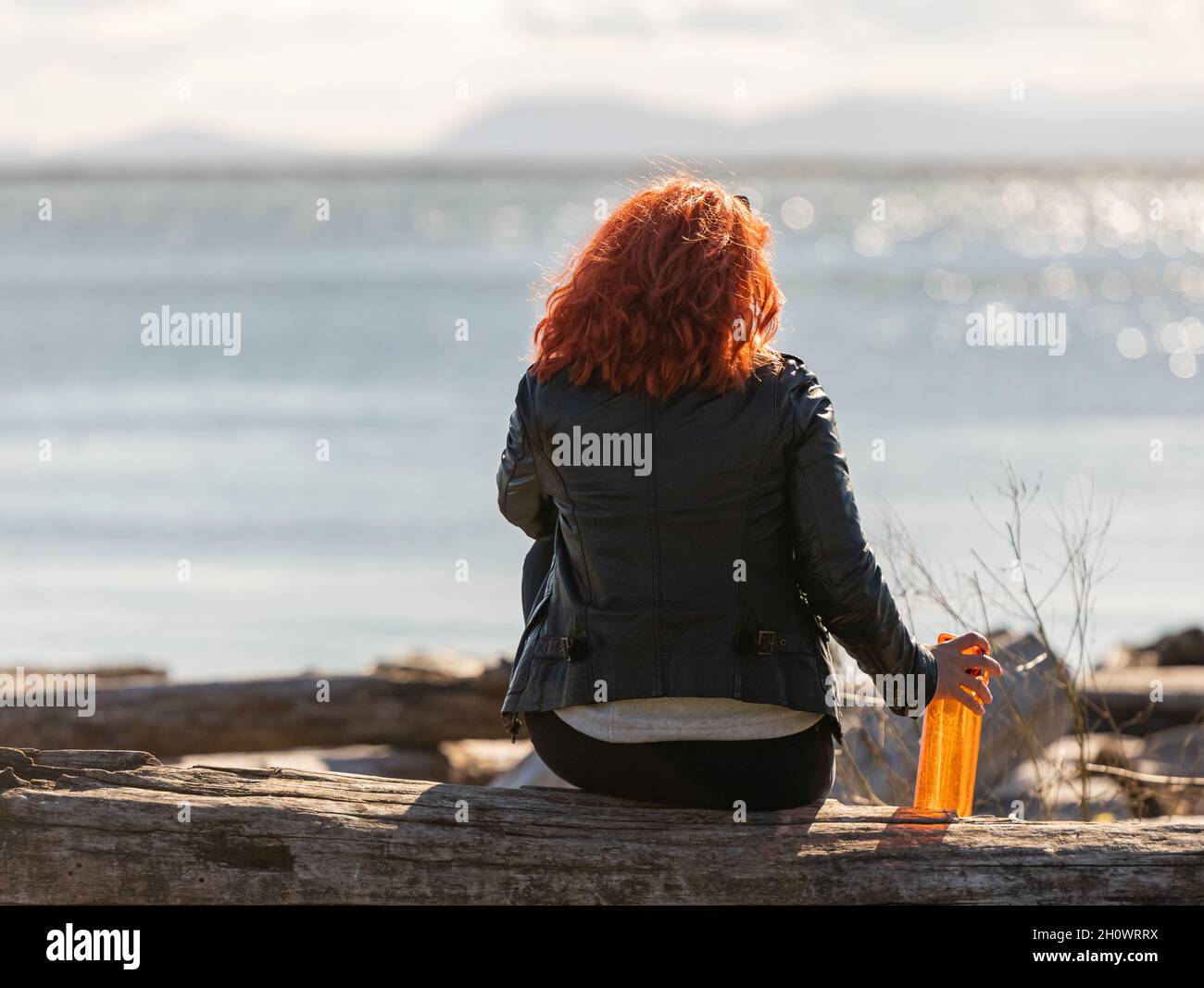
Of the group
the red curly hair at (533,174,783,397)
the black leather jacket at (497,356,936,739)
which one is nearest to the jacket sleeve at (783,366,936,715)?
the black leather jacket at (497,356,936,739)

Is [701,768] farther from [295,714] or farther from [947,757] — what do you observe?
[295,714]

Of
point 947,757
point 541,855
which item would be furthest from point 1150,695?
point 541,855

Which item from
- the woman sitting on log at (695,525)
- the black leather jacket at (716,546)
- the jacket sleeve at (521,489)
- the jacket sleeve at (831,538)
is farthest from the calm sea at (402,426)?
the jacket sleeve at (831,538)

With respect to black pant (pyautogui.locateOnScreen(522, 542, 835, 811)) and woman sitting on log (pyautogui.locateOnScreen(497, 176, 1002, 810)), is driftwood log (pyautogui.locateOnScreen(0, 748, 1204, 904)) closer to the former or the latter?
black pant (pyautogui.locateOnScreen(522, 542, 835, 811))

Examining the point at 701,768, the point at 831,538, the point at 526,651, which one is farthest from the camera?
the point at 526,651

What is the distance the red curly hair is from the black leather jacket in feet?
0.18

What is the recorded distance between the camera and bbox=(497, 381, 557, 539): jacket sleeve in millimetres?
3086

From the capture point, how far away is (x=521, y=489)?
10.3ft

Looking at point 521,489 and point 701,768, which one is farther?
point 521,489

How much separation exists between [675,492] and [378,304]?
77.7 feet

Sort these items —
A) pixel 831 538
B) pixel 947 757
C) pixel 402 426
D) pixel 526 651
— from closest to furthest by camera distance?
pixel 831 538 < pixel 526 651 < pixel 947 757 < pixel 402 426

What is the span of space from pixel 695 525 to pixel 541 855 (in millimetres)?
735
